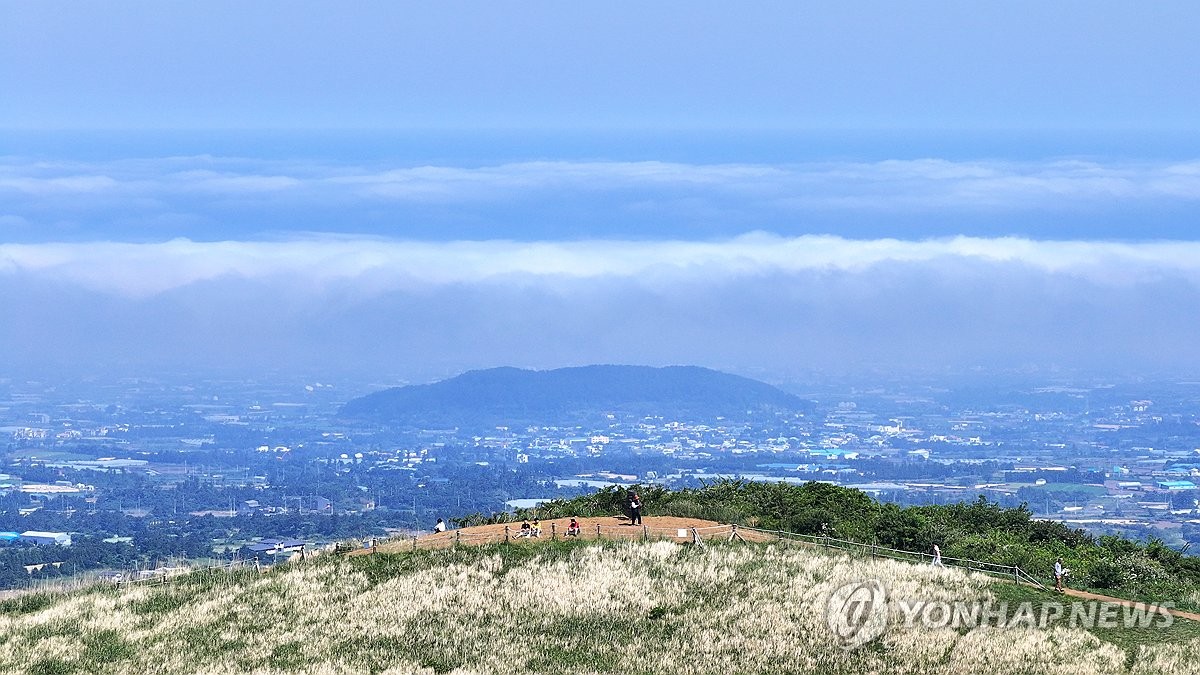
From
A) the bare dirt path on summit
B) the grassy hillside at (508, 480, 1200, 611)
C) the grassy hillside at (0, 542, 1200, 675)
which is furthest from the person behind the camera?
the bare dirt path on summit

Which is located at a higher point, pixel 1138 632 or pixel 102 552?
pixel 1138 632

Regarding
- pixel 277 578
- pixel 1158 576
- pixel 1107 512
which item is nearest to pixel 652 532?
pixel 277 578

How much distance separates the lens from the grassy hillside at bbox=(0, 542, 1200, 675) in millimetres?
35500

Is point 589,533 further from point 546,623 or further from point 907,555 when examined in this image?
point 907,555

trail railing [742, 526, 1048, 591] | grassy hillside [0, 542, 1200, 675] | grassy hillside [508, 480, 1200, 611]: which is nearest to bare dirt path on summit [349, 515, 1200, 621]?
trail railing [742, 526, 1048, 591]

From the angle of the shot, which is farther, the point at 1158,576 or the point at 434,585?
the point at 1158,576

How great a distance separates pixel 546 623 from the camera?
127 feet

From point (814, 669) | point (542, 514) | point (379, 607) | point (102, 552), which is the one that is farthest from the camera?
point (102, 552)

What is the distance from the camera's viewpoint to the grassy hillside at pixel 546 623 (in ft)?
116

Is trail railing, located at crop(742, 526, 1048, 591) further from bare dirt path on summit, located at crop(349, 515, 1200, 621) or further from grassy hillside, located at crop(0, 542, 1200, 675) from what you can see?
grassy hillside, located at crop(0, 542, 1200, 675)

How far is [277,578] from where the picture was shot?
149 feet

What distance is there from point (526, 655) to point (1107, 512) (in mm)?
151540

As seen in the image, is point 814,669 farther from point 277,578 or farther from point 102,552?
point 102,552

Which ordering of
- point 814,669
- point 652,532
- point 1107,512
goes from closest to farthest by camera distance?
1. point 814,669
2. point 652,532
3. point 1107,512
